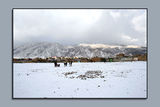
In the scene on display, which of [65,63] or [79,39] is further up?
[79,39]

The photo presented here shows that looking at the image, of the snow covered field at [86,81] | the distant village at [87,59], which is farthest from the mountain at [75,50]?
the snow covered field at [86,81]

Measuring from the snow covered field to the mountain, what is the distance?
0.27 metres

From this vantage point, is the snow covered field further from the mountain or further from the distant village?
the mountain

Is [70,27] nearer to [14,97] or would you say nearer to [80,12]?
[80,12]

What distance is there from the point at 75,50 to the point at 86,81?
865 mm

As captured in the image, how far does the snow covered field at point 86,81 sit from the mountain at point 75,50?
0.27 meters

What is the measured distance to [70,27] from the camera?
5.43 meters

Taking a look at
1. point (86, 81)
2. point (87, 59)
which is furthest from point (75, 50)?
point (86, 81)

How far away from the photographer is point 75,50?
545 centimetres

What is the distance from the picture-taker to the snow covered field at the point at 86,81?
5266 mm

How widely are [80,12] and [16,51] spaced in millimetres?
1957

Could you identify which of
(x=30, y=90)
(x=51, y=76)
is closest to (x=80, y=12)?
(x=51, y=76)

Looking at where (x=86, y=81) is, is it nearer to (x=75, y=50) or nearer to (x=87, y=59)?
(x=87, y=59)

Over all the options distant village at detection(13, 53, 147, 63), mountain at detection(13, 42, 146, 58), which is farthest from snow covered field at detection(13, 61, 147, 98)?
mountain at detection(13, 42, 146, 58)
